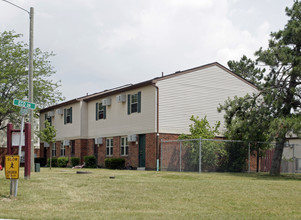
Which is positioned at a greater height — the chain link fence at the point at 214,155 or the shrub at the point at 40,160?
the chain link fence at the point at 214,155

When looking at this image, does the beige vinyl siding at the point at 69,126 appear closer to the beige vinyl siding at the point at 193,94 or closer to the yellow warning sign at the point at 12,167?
the beige vinyl siding at the point at 193,94

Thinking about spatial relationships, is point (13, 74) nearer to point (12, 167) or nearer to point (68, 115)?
point (68, 115)

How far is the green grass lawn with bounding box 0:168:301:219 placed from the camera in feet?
35.0

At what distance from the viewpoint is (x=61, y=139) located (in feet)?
136

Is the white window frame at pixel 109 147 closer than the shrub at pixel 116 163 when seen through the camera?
No

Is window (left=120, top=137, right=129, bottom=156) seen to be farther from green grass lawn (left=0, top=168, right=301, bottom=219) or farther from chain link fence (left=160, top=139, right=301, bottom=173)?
green grass lawn (left=0, top=168, right=301, bottom=219)

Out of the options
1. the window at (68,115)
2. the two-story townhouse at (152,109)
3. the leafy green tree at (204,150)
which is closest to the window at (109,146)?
the two-story townhouse at (152,109)

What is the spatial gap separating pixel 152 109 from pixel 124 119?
157 inches

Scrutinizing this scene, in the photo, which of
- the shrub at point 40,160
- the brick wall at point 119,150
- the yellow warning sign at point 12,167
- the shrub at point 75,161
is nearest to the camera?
the yellow warning sign at point 12,167

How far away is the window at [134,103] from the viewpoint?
30.5 meters

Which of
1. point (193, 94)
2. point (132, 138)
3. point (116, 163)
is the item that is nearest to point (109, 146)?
point (116, 163)

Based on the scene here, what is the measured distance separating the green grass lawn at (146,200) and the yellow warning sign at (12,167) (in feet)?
2.13

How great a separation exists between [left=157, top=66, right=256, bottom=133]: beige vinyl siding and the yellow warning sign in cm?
1658

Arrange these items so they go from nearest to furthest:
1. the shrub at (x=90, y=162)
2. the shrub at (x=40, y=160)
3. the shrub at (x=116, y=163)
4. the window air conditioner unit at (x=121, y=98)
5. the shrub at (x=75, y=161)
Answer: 1. the shrub at (x=116, y=163)
2. the window air conditioner unit at (x=121, y=98)
3. the shrub at (x=90, y=162)
4. the shrub at (x=75, y=161)
5. the shrub at (x=40, y=160)
